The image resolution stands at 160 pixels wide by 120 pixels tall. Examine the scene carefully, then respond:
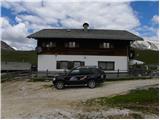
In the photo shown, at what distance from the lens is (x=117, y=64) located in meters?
45.5

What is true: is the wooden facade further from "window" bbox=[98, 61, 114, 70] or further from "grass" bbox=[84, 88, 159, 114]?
"grass" bbox=[84, 88, 159, 114]

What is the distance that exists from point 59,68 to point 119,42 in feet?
27.5

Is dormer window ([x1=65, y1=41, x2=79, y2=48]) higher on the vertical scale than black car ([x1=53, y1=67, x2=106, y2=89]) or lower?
higher

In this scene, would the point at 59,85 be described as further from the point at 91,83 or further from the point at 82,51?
the point at 82,51

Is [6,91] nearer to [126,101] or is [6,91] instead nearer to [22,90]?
[22,90]

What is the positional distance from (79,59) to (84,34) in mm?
3588

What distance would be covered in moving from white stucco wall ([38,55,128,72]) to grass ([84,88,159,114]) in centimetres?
1913

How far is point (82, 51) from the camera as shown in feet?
149

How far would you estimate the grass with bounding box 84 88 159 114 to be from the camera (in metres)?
22.0

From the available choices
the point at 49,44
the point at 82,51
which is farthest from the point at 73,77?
the point at 49,44

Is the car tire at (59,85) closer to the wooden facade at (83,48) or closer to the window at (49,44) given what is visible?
the wooden facade at (83,48)

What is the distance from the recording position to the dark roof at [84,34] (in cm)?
4488

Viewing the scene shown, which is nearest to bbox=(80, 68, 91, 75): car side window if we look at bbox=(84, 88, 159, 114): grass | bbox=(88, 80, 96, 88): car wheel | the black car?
the black car

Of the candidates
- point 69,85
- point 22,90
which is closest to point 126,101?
point 69,85
